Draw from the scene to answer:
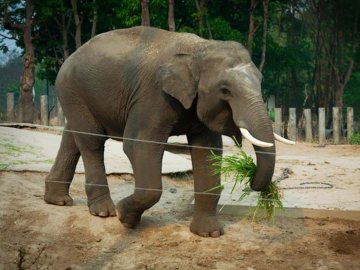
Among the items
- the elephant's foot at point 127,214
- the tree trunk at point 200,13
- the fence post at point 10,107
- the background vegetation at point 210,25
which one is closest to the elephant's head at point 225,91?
the elephant's foot at point 127,214

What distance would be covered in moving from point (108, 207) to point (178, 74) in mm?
1870

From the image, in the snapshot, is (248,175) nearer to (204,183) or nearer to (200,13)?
(204,183)

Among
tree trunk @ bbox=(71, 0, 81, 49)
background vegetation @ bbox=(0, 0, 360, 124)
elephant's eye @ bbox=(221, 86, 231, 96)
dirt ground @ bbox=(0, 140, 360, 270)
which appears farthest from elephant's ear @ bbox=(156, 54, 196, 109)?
tree trunk @ bbox=(71, 0, 81, 49)

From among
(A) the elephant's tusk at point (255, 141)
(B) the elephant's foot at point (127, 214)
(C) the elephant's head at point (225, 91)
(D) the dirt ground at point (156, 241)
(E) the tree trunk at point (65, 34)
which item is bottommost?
(D) the dirt ground at point (156, 241)

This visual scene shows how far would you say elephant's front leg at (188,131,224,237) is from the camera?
593cm

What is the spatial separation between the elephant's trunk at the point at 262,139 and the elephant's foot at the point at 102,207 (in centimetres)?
217

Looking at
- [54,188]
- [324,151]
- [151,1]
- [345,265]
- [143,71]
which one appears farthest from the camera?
[151,1]

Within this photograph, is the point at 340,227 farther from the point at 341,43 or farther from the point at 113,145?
the point at 341,43

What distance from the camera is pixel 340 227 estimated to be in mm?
6203

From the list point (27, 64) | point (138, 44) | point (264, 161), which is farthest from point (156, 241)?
point (27, 64)

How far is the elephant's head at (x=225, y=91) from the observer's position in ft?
15.5

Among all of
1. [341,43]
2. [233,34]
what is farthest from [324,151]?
[341,43]

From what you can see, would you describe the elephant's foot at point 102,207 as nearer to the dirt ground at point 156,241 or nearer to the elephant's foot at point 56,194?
the dirt ground at point 156,241

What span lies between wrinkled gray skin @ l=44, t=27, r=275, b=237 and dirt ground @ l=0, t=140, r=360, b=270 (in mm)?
257
